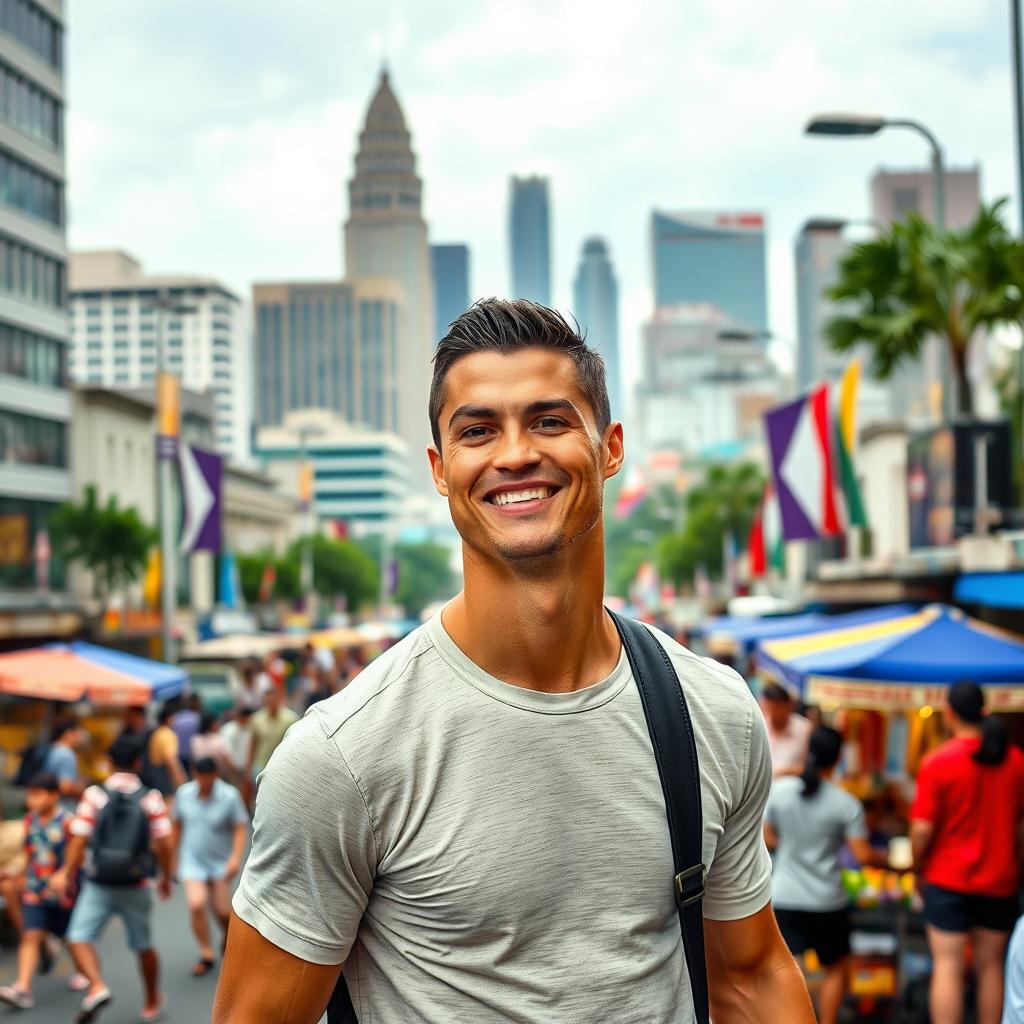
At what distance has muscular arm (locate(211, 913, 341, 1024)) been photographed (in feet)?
6.16

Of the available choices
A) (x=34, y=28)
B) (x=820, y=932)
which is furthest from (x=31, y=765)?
(x=34, y=28)

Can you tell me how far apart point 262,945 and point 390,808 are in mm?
261

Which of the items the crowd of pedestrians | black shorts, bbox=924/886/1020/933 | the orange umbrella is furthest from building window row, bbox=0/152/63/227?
black shorts, bbox=924/886/1020/933

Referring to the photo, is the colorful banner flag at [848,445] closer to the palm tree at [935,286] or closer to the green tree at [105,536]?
the palm tree at [935,286]

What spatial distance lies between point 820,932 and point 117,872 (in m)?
4.28

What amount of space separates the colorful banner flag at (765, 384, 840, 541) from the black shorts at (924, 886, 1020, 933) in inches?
421

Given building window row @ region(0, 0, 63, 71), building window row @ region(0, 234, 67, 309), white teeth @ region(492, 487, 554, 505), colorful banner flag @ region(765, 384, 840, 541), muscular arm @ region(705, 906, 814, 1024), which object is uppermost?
building window row @ region(0, 0, 63, 71)

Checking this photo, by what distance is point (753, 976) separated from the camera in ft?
7.16

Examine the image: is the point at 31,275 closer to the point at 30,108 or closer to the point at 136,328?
the point at 30,108

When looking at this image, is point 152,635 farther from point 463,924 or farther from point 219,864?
point 463,924

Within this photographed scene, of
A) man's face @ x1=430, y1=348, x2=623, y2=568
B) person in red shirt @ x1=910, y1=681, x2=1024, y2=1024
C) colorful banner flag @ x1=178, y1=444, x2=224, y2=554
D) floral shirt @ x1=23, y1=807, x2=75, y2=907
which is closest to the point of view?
man's face @ x1=430, y1=348, x2=623, y2=568

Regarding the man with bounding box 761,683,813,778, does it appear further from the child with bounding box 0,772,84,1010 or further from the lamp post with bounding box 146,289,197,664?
the lamp post with bounding box 146,289,197,664

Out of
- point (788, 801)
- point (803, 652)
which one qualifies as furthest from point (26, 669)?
point (788, 801)

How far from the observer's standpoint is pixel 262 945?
1881 millimetres
